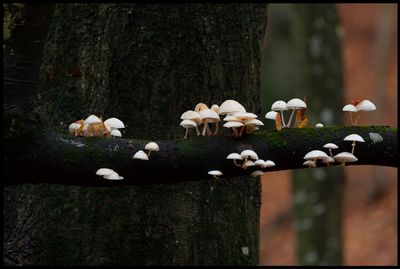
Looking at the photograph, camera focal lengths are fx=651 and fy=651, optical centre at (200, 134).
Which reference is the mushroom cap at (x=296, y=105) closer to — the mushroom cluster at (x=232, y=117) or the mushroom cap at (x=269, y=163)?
the mushroom cluster at (x=232, y=117)

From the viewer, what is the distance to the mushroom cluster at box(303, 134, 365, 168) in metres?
3.03

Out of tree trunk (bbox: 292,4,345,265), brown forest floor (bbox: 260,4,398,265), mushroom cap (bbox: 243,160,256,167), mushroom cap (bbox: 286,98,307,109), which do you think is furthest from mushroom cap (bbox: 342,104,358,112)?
brown forest floor (bbox: 260,4,398,265)

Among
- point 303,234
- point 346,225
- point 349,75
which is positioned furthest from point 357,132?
point 349,75

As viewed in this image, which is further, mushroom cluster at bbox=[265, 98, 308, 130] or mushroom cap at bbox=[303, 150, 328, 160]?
mushroom cluster at bbox=[265, 98, 308, 130]

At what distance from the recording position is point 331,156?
309 centimetres

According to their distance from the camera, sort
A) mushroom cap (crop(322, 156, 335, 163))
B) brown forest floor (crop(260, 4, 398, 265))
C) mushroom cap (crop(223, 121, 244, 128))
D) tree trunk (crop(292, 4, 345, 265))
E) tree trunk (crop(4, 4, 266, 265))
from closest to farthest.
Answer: mushroom cap (crop(223, 121, 244, 128)) → mushroom cap (crop(322, 156, 335, 163)) → tree trunk (crop(4, 4, 266, 265)) → tree trunk (crop(292, 4, 345, 265)) → brown forest floor (crop(260, 4, 398, 265))

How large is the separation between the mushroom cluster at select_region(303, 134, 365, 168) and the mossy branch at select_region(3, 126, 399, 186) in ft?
0.14

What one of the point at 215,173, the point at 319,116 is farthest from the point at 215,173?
the point at 319,116

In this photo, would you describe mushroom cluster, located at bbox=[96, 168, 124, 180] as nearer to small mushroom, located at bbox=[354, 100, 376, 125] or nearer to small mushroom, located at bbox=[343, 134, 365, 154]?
small mushroom, located at bbox=[343, 134, 365, 154]

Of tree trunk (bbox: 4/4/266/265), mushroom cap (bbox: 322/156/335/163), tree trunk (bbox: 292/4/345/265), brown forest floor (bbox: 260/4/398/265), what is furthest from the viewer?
brown forest floor (bbox: 260/4/398/265)

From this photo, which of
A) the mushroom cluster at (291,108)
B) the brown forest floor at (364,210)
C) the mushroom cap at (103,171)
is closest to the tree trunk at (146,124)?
the mushroom cluster at (291,108)

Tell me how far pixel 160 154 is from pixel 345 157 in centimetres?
87

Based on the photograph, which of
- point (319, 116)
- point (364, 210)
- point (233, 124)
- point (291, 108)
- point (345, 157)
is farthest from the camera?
point (364, 210)

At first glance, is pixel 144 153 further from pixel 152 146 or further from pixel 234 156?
pixel 234 156
